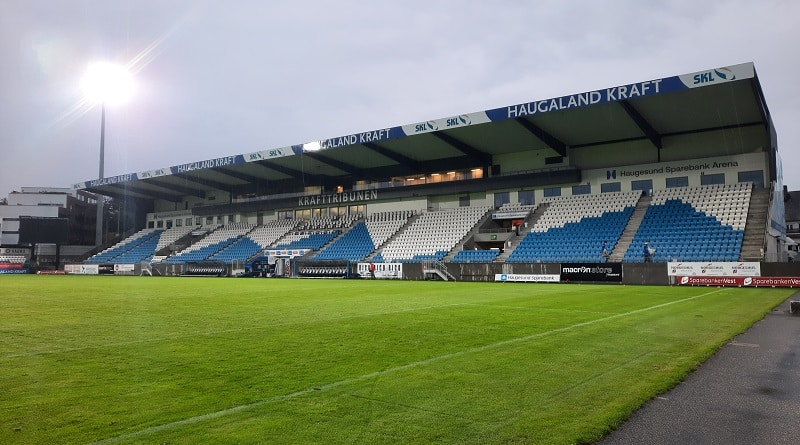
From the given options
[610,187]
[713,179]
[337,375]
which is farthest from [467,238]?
[337,375]

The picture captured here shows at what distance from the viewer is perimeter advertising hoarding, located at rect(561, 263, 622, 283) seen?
1145 inches

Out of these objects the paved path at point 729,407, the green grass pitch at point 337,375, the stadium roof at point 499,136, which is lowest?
the paved path at point 729,407

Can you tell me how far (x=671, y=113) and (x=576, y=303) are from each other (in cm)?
2336

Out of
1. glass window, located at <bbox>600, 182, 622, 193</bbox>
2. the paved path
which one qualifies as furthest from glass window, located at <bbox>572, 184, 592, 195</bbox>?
the paved path

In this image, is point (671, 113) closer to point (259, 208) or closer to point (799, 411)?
point (799, 411)

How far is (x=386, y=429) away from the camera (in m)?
4.05

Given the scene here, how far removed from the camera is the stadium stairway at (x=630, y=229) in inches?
1275

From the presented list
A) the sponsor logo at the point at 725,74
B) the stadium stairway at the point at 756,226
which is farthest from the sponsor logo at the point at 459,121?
the stadium stairway at the point at 756,226

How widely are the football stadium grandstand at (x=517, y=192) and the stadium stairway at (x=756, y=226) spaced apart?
0.12 metres

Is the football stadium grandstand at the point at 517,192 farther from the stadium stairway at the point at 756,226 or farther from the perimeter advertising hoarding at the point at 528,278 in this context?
the perimeter advertising hoarding at the point at 528,278

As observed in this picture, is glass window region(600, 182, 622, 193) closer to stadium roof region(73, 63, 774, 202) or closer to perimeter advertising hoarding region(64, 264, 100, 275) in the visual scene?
stadium roof region(73, 63, 774, 202)

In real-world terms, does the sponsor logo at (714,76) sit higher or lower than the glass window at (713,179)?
higher

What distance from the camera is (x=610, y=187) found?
39.8 m

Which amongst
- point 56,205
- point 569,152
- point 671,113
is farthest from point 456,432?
point 56,205
